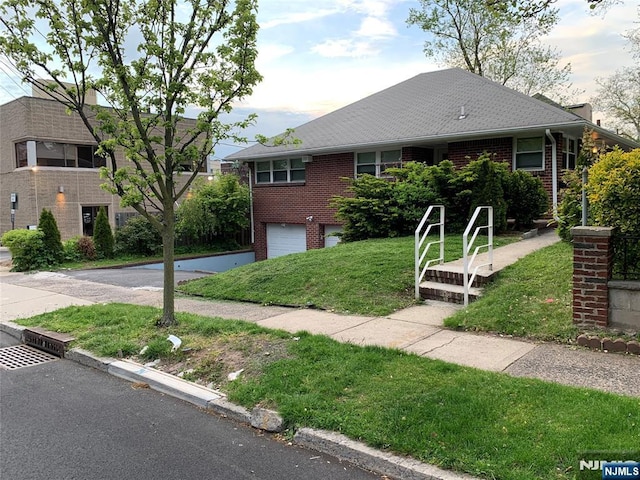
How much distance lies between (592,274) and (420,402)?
2.99 m

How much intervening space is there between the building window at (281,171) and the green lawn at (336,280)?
8.77 m

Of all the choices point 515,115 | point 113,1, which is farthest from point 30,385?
point 515,115

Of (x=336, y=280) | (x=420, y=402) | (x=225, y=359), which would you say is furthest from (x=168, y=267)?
(x=420, y=402)

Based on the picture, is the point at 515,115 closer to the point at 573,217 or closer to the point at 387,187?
the point at 387,187

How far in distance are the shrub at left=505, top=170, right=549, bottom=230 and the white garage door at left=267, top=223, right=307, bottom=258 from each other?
29.2 ft

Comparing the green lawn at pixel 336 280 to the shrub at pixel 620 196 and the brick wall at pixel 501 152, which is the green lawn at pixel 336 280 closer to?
the shrub at pixel 620 196

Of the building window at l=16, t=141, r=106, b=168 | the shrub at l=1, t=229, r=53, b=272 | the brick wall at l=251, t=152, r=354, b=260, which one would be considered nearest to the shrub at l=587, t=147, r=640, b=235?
the brick wall at l=251, t=152, r=354, b=260

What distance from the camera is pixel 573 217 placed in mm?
9250

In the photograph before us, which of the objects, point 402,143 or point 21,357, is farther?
point 402,143

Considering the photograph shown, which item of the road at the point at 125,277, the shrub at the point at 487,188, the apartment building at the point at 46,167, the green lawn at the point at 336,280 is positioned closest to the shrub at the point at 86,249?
the road at the point at 125,277

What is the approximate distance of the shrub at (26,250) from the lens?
1641 centimetres

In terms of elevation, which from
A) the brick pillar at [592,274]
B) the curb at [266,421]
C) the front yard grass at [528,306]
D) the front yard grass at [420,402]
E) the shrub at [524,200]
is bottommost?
the curb at [266,421]

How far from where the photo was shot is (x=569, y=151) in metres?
15.7

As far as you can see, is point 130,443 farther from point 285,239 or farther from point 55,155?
point 55,155
